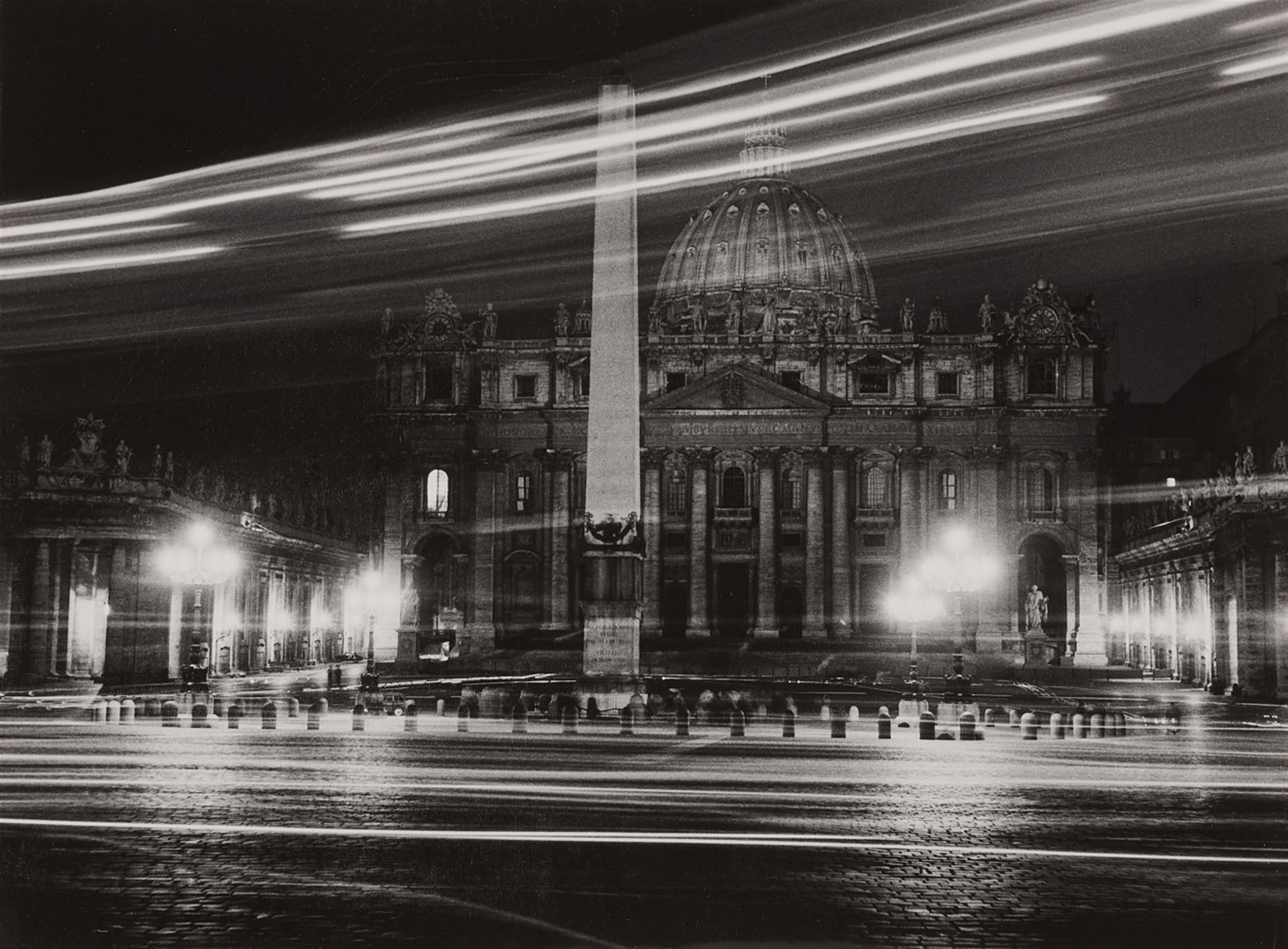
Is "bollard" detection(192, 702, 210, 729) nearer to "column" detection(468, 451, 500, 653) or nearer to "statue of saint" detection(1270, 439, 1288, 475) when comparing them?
"statue of saint" detection(1270, 439, 1288, 475)

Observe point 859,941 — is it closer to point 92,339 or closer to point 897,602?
point 92,339

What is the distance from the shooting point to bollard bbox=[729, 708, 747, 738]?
24031mm

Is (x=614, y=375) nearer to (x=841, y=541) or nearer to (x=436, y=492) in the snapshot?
(x=841, y=541)

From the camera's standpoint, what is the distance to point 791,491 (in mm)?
71750

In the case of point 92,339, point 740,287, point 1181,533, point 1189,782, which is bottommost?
point 1189,782

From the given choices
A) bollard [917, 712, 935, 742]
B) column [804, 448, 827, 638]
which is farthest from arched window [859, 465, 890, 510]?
bollard [917, 712, 935, 742]

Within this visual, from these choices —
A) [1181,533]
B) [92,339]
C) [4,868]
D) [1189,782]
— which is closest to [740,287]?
[1181,533]

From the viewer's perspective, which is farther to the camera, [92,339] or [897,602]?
[897,602]

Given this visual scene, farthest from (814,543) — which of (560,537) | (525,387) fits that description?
(525,387)

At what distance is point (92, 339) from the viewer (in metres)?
41.5

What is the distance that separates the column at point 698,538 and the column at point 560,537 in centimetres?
603

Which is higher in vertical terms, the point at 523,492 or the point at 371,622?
the point at 523,492

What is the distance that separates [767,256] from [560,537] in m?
35.6

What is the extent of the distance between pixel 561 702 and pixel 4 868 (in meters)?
14.1
